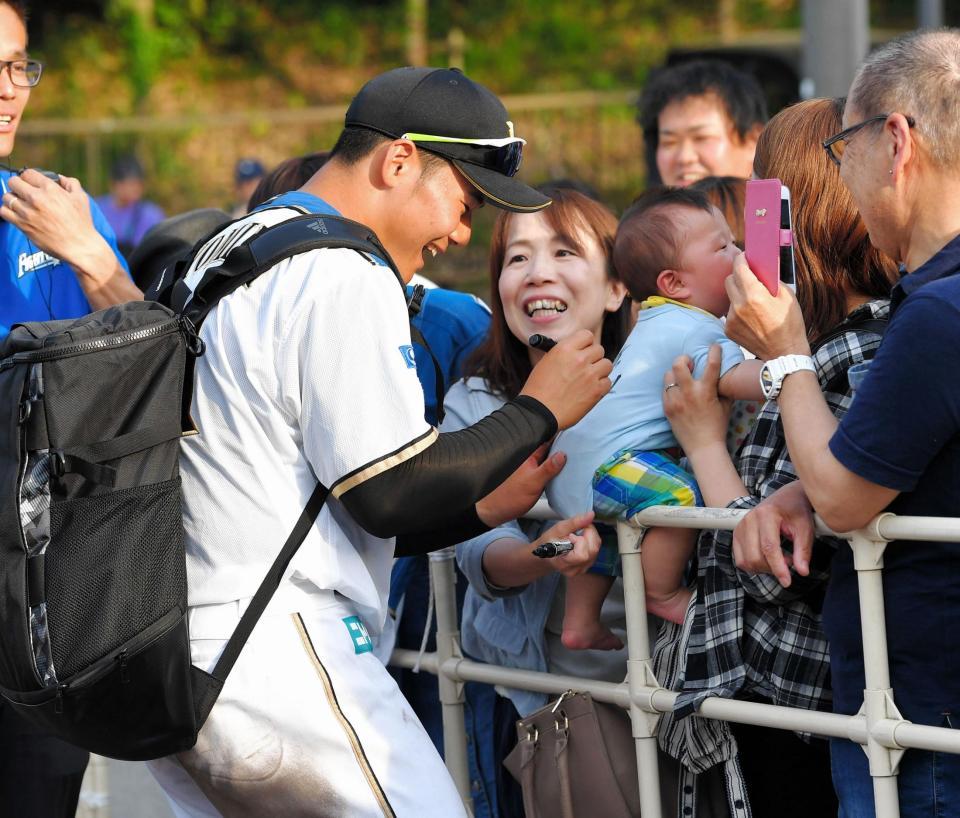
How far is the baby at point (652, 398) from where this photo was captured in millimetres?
3123

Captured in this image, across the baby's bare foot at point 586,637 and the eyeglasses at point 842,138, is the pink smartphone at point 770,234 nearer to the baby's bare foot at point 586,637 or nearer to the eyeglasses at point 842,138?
the eyeglasses at point 842,138

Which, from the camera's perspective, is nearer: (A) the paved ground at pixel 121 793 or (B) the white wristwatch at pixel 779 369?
(B) the white wristwatch at pixel 779 369

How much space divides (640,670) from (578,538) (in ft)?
1.09

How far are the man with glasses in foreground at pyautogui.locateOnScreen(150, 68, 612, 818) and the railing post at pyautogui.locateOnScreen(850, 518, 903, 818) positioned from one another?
2.30 ft

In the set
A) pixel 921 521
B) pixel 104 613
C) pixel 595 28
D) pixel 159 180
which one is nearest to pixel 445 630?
pixel 104 613

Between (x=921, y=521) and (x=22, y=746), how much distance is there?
2.34 metres

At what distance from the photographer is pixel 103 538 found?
2.52m

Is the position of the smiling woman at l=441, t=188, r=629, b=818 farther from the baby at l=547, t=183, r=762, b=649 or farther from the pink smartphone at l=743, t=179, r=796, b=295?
the pink smartphone at l=743, t=179, r=796, b=295

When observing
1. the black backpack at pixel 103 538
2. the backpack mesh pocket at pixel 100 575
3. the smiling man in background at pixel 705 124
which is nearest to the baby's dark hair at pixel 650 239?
the black backpack at pixel 103 538

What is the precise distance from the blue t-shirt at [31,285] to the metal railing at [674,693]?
4.26ft

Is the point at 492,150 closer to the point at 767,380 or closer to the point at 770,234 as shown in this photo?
the point at 770,234

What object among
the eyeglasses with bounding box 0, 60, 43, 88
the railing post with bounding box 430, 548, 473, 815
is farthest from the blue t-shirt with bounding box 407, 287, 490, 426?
the eyeglasses with bounding box 0, 60, 43, 88

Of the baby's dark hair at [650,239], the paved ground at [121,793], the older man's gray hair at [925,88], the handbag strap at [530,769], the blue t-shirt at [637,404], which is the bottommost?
the paved ground at [121,793]

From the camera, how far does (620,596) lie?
3.60 m
